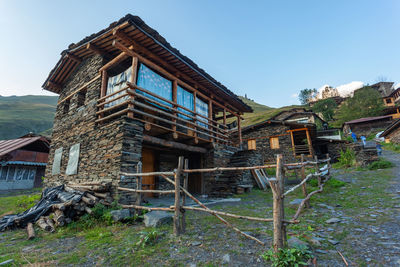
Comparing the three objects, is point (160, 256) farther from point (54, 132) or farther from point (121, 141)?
point (54, 132)

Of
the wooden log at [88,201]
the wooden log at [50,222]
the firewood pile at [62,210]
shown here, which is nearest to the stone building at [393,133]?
the firewood pile at [62,210]

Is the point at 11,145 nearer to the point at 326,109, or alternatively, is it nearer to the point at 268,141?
the point at 268,141

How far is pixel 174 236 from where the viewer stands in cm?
361

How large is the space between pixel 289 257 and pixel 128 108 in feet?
18.6

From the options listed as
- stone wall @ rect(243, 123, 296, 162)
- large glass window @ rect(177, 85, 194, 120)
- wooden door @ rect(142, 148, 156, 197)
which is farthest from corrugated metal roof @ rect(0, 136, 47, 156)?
stone wall @ rect(243, 123, 296, 162)

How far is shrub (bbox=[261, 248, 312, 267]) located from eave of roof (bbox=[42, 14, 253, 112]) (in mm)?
6852

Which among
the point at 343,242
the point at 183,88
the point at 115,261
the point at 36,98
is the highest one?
the point at 36,98

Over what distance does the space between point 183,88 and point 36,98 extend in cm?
13969

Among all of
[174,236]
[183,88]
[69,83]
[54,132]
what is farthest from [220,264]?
[69,83]

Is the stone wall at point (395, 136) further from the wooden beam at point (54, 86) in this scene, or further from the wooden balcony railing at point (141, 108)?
the wooden beam at point (54, 86)

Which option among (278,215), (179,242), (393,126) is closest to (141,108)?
(179,242)

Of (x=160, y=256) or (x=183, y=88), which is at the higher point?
(x=183, y=88)

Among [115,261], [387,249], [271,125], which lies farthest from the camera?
[271,125]

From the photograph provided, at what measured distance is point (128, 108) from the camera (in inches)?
239
